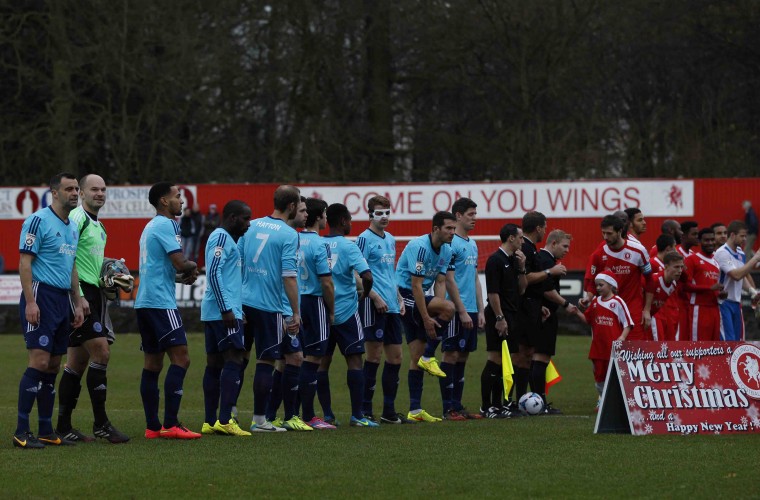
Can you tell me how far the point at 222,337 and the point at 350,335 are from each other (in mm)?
1762

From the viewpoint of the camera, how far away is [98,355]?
34.9 feet

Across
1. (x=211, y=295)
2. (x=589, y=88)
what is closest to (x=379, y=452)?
(x=211, y=295)

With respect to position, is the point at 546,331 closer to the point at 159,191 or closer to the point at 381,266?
the point at 381,266

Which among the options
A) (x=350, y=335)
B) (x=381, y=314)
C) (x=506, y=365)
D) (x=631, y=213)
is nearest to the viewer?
(x=350, y=335)

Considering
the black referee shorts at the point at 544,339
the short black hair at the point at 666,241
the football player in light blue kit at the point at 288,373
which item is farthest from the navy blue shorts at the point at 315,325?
the short black hair at the point at 666,241

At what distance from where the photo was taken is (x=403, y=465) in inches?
362

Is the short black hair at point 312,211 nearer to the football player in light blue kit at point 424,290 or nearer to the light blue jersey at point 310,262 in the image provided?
the light blue jersey at point 310,262

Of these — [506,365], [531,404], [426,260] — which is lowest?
[531,404]

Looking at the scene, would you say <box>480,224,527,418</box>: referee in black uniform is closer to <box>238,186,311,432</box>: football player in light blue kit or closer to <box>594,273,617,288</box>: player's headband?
<box>594,273,617,288</box>: player's headband

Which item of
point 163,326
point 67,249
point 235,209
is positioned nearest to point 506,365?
point 235,209

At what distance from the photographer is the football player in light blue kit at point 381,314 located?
13.0 metres

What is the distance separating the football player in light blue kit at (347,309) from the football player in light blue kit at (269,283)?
0.96 m

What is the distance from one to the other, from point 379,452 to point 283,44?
2655 centimetres

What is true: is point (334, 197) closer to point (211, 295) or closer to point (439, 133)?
point (439, 133)
